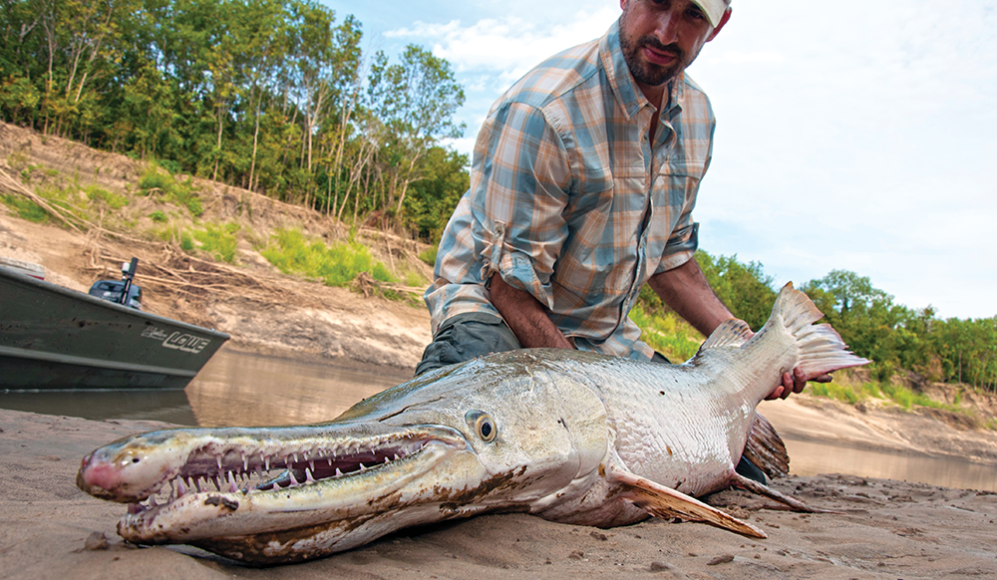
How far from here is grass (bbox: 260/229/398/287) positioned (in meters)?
13.5

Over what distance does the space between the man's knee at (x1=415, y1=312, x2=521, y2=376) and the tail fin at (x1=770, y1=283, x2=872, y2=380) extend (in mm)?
1481

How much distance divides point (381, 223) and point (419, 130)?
447 cm

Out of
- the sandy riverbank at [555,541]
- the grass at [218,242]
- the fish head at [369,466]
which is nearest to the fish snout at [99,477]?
the fish head at [369,466]

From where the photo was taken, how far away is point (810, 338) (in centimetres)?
299

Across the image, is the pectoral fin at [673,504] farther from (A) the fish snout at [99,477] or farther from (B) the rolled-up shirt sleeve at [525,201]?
(A) the fish snout at [99,477]

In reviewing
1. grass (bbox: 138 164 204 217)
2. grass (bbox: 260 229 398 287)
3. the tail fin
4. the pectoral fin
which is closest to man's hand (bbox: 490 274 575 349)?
the pectoral fin

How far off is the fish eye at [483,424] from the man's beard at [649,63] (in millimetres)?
1804

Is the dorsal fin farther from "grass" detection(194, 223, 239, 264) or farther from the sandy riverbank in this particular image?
"grass" detection(194, 223, 239, 264)

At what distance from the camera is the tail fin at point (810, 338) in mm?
2969

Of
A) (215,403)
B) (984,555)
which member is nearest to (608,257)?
(984,555)

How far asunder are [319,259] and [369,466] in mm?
13650

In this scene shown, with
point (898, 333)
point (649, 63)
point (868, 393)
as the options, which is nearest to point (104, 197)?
point (649, 63)

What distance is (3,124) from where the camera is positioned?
13.5m

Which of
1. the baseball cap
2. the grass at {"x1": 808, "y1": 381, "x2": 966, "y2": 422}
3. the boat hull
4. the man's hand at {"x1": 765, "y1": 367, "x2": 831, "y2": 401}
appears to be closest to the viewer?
the baseball cap
